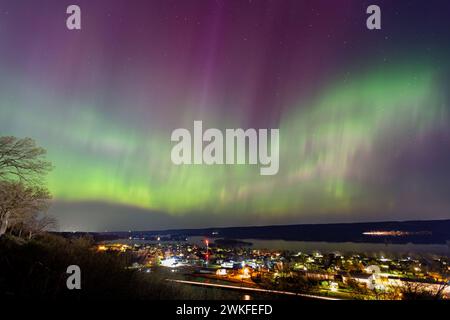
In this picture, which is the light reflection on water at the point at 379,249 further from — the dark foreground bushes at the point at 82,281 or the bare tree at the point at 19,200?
the bare tree at the point at 19,200

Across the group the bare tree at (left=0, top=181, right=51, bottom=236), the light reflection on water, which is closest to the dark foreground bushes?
the bare tree at (left=0, top=181, right=51, bottom=236)

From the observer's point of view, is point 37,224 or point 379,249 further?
point 379,249

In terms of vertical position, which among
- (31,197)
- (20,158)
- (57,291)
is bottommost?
(57,291)

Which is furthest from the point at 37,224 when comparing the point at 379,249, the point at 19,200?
the point at 379,249

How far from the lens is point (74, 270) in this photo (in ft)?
26.3

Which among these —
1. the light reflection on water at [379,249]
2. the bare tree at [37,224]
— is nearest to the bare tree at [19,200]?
the bare tree at [37,224]

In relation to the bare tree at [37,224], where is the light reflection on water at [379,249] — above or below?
below

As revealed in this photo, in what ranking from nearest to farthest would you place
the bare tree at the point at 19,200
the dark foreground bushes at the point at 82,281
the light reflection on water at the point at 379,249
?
the dark foreground bushes at the point at 82,281
the bare tree at the point at 19,200
the light reflection on water at the point at 379,249

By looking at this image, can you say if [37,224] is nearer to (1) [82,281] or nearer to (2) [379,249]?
(1) [82,281]
